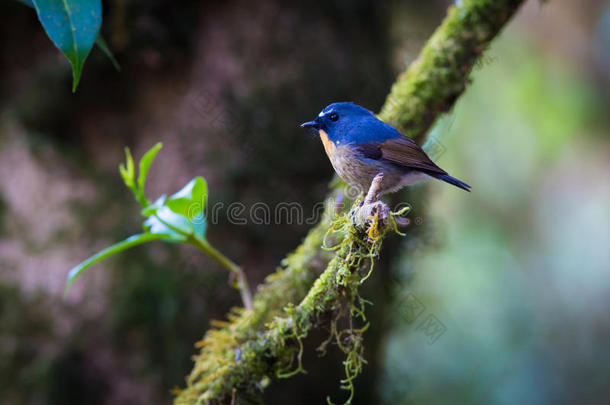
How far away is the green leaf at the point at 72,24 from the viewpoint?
62.3 inches

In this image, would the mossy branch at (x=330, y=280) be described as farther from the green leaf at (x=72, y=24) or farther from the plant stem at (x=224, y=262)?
the green leaf at (x=72, y=24)

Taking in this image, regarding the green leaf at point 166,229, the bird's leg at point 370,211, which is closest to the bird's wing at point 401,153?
the bird's leg at point 370,211

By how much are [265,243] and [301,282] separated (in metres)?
1.06

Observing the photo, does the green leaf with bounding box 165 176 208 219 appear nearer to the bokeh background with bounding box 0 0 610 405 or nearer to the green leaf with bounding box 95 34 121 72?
the green leaf with bounding box 95 34 121 72

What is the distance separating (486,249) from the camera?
8.00m

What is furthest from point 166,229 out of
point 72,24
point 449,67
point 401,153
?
point 449,67

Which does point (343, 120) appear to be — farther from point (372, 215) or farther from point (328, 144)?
point (372, 215)

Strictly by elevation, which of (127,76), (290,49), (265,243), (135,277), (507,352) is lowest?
(507,352)

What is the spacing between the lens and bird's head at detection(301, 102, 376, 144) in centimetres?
244

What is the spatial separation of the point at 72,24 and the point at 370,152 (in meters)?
1.43

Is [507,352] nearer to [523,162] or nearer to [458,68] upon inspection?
[523,162]

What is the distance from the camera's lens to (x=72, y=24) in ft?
5.29

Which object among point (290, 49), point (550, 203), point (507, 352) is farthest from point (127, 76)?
point (550, 203)

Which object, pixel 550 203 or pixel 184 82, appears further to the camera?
pixel 550 203
